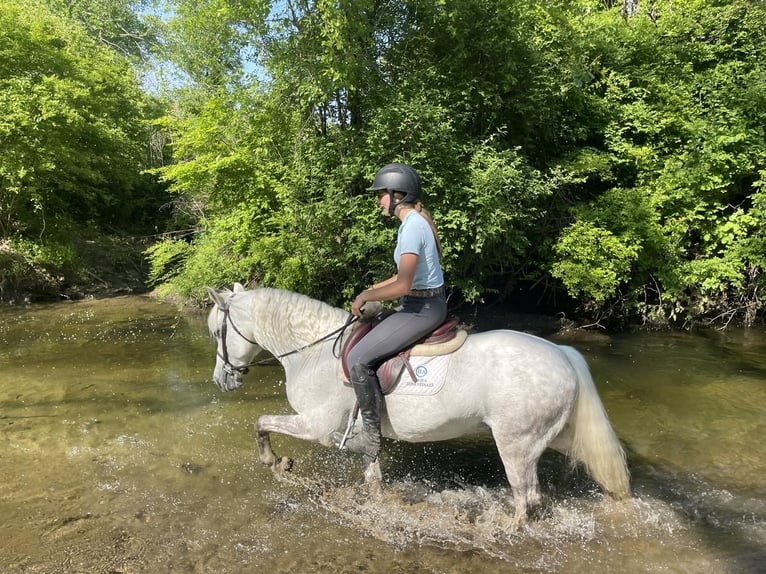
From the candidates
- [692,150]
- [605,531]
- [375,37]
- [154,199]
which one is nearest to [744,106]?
[692,150]

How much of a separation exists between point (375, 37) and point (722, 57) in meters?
7.98

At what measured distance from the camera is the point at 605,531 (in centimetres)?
396

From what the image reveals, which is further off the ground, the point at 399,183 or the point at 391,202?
the point at 399,183

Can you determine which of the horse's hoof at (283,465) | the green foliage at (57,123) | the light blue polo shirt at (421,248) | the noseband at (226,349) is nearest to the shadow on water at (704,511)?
the light blue polo shirt at (421,248)

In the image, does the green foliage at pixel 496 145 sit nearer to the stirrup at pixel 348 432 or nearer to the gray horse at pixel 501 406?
the gray horse at pixel 501 406

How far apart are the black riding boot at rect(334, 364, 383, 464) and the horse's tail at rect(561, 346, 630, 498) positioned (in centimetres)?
155

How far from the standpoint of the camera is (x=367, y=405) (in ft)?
12.8

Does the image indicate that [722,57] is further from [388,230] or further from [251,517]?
[251,517]

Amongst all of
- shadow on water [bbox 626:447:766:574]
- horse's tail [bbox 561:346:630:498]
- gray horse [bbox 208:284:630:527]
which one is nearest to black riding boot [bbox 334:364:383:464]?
gray horse [bbox 208:284:630:527]

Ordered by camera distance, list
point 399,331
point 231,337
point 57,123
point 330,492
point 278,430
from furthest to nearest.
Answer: point 57,123 < point 231,337 < point 330,492 < point 278,430 < point 399,331

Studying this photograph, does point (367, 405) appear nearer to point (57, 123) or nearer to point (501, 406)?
point (501, 406)

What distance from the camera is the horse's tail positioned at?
3.90 meters

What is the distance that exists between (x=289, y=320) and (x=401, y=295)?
53.2 inches

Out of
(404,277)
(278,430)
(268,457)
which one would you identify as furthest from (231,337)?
(404,277)
